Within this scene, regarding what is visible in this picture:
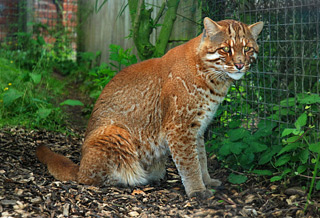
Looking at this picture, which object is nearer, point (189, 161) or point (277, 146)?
point (189, 161)

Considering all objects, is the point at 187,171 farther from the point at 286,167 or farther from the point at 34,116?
the point at 34,116

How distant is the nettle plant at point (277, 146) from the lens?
3.77 meters

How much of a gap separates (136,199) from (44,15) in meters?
9.39

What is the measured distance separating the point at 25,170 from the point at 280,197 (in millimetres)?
2669

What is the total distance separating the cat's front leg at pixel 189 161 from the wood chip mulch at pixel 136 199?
0.11 meters

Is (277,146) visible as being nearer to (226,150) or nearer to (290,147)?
(290,147)

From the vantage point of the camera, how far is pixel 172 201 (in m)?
4.02

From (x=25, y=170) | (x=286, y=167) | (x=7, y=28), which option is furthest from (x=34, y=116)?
(x=7, y=28)

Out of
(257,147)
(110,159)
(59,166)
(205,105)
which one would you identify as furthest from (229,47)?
(59,166)

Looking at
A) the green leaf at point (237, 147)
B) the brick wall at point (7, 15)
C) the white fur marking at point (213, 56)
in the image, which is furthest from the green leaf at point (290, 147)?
the brick wall at point (7, 15)

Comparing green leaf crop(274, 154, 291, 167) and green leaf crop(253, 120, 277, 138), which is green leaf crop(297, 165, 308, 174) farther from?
green leaf crop(253, 120, 277, 138)

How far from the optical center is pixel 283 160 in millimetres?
3934

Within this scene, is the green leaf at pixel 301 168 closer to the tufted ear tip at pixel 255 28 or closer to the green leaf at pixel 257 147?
the green leaf at pixel 257 147

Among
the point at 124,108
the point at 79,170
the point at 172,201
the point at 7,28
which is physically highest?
the point at 7,28
